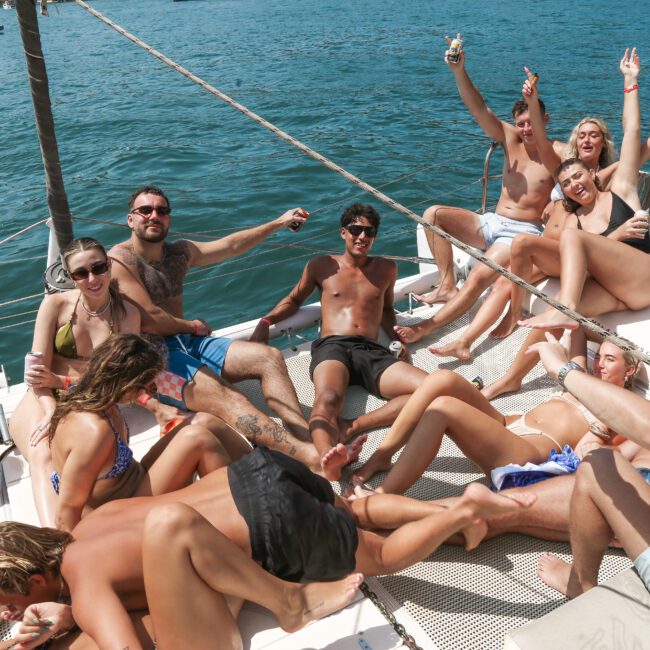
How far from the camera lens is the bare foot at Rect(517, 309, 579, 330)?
2.98m

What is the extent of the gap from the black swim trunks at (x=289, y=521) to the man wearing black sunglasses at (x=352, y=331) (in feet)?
3.29

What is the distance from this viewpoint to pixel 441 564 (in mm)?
2539

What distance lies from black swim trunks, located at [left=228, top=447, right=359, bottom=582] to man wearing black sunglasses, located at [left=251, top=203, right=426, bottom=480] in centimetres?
100

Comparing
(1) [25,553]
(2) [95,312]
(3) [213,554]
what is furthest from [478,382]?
(1) [25,553]

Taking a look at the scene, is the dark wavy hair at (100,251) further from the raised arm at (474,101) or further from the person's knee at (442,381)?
the raised arm at (474,101)

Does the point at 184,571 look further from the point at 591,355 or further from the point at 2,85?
the point at 2,85

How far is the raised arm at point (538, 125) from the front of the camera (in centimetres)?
440

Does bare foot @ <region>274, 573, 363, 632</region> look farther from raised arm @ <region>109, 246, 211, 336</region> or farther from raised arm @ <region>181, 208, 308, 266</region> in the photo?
raised arm @ <region>181, 208, 308, 266</region>

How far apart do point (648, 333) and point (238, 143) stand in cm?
1056

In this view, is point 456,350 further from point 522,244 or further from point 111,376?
point 111,376

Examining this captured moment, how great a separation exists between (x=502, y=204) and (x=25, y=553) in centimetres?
399

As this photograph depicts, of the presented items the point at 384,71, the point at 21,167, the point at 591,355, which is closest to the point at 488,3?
the point at 384,71

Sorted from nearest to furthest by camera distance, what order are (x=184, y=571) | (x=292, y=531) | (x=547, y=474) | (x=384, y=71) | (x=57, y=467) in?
1. (x=184, y=571)
2. (x=292, y=531)
3. (x=57, y=467)
4. (x=547, y=474)
5. (x=384, y=71)

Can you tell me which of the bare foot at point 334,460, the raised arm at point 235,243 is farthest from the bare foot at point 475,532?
the raised arm at point 235,243
